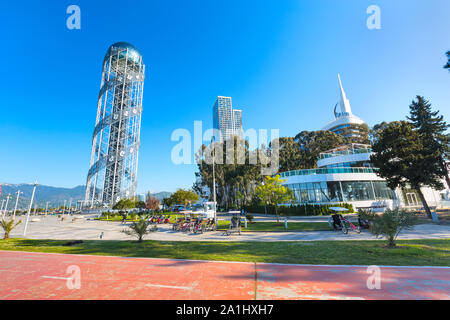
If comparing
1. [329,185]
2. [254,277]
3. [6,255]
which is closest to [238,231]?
[254,277]

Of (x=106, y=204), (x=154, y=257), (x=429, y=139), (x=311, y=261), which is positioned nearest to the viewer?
(x=311, y=261)

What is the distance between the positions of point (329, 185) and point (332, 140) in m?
30.3

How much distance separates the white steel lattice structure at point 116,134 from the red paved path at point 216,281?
51.4 meters

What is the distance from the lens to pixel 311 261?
7.89m

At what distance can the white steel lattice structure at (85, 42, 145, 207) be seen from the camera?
54375 mm

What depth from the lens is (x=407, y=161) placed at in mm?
22094

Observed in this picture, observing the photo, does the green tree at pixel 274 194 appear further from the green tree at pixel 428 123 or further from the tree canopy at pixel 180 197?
the tree canopy at pixel 180 197

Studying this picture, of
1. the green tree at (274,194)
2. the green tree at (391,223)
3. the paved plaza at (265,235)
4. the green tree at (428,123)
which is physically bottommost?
the paved plaza at (265,235)

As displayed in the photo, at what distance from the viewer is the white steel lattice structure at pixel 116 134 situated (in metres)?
54.4

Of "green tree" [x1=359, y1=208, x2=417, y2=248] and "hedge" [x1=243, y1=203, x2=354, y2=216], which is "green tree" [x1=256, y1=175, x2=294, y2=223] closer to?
"hedge" [x1=243, y1=203, x2=354, y2=216]

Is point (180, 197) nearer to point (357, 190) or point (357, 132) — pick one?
point (357, 190)

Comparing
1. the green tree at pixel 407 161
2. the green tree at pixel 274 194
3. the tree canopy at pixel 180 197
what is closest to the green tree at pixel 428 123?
the green tree at pixel 407 161

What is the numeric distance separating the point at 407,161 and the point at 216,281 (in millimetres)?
27371
